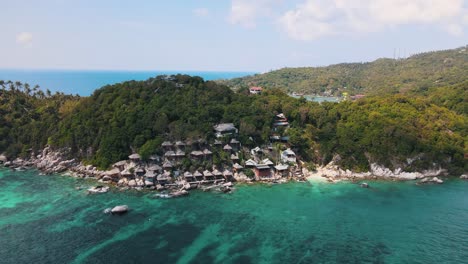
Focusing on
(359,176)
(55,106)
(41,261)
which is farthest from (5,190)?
(359,176)

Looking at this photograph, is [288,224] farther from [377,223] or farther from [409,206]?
[409,206]

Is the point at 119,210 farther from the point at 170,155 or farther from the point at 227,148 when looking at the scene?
the point at 227,148

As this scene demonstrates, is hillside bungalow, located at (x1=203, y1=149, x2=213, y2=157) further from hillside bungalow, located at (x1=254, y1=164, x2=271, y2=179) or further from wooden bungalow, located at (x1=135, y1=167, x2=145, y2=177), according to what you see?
wooden bungalow, located at (x1=135, y1=167, x2=145, y2=177)

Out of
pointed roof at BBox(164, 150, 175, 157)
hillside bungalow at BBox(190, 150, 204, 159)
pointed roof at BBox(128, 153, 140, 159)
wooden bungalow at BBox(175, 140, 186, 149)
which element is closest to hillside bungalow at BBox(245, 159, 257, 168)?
hillside bungalow at BBox(190, 150, 204, 159)

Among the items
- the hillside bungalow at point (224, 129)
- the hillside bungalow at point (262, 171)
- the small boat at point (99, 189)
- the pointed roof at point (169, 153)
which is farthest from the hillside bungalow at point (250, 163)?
the small boat at point (99, 189)

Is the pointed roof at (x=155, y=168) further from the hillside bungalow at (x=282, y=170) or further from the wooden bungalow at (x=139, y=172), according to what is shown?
the hillside bungalow at (x=282, y=170)
